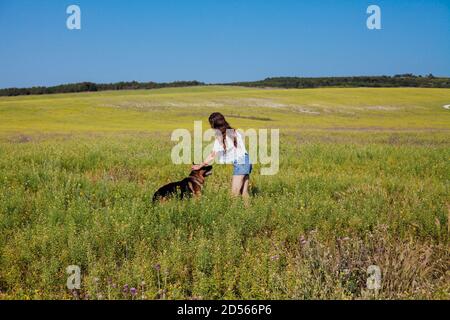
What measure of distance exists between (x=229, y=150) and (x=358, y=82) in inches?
3973

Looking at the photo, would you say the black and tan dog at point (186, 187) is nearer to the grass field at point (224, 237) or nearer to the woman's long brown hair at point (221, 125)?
the grass field at point (224, 237)

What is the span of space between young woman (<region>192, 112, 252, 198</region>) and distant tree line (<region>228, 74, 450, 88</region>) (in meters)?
93.9

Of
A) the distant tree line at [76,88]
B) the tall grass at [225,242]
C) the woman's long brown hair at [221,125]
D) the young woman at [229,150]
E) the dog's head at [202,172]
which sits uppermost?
the distant tree line at [76,88]

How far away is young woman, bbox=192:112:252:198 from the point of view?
746cm

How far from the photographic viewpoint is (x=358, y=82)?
102m

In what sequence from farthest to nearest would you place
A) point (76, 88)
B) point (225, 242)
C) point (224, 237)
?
point (76, 88)
point (224, 237)
point (225, 242)

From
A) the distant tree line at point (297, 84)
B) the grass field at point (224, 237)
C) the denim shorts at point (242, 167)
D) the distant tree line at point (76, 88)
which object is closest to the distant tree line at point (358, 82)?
the distant tree line at point (297, 84)

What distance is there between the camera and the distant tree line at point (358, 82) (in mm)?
96425

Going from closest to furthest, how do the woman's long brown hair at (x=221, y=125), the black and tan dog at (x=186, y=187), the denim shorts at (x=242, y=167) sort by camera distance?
the black and tan dog at (x=186, y=187), the woman's long brown hair at (x=221, y=125), the denim shorts at (x=242, y=167)

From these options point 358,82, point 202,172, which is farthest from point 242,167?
point 358,82

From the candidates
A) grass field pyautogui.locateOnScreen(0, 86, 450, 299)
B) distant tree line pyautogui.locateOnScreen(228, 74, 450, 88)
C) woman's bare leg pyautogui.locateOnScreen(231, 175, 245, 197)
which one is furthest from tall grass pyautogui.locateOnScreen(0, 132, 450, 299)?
distant tree line pyautogui.locateOnScreen(228, 74, 450, 88)

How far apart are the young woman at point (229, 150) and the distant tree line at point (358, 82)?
93917 millimetres

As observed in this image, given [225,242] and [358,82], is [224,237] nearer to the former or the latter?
[225,242]
